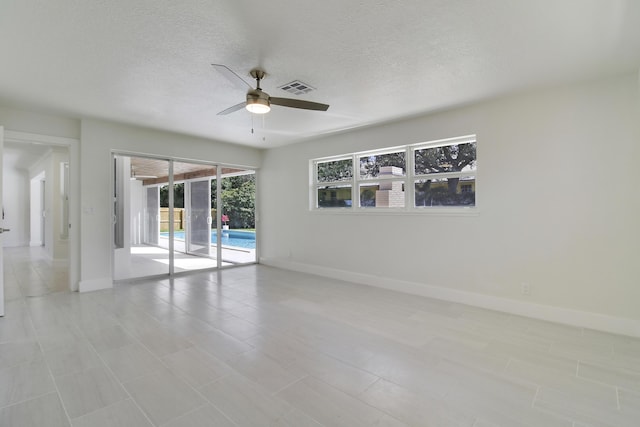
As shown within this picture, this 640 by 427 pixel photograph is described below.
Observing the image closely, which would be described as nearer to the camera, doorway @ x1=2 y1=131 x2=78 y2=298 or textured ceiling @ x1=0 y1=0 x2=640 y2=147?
textured ceiling @ x1=0 y1=0 x2=640 y2=147

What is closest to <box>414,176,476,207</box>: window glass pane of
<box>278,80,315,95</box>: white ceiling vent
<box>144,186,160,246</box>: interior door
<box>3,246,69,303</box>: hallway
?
<box>278,80,315,95</box>: white ceiling vent

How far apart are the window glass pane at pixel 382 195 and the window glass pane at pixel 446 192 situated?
0.92ft

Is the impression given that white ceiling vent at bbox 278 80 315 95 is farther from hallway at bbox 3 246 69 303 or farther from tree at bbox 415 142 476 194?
hallway at bbox 3 246 69 303

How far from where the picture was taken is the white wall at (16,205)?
31.0ft

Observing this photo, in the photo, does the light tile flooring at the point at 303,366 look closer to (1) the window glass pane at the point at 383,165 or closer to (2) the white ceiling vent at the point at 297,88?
(1) the window glass pane at the point at 383,165

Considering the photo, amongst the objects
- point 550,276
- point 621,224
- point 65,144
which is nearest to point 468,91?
point 621,224

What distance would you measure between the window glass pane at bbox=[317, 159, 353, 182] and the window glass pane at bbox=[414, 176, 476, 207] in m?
1.38

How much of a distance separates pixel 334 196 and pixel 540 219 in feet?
10.6

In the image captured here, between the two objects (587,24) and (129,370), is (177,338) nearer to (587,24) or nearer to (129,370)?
(129,370)

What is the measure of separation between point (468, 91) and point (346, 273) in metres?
3.34

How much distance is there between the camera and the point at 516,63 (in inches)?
110

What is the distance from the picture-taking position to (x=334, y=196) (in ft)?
18.8

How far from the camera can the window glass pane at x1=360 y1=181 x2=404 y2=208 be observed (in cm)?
477

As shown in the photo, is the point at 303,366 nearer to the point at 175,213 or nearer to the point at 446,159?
the point at 446,159
